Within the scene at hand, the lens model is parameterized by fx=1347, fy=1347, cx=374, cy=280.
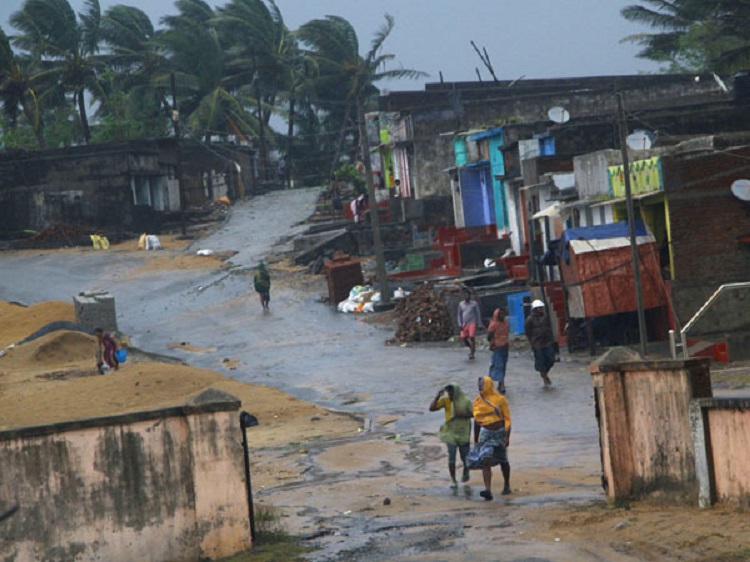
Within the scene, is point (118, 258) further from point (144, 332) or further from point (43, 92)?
point (43, 92)

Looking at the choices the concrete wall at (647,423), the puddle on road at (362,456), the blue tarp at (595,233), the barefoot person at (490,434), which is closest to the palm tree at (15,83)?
the blue tarp at (595,233)

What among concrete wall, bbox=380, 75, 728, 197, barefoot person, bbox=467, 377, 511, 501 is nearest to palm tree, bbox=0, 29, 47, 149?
concrete wall, bbox=380, 75, 728, 197

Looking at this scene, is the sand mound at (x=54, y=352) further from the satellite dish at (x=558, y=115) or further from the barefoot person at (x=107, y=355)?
the satellite dish at (x=558, y=115)

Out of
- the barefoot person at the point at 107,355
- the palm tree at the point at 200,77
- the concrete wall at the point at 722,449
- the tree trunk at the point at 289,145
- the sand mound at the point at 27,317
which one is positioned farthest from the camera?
the tree trunk at the point at 289,145

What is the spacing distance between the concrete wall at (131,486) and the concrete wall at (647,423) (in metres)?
3.46

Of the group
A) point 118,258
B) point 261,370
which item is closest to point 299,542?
point 261,370

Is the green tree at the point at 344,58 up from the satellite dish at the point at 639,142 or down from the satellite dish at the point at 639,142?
up

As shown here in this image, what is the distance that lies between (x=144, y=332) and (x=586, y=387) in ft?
61.1

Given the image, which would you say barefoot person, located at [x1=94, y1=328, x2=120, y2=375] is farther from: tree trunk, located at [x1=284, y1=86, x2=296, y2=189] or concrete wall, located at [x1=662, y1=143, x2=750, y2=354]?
tree trunk, located at [x1=284, y1=86, x2=296, y2=189]

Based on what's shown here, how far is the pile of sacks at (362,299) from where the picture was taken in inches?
1501

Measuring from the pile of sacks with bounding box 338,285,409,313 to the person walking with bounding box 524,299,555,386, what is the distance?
14.3m

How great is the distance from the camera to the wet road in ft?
42.2

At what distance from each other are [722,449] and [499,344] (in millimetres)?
10691

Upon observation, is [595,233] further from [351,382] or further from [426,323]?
[426,323]
